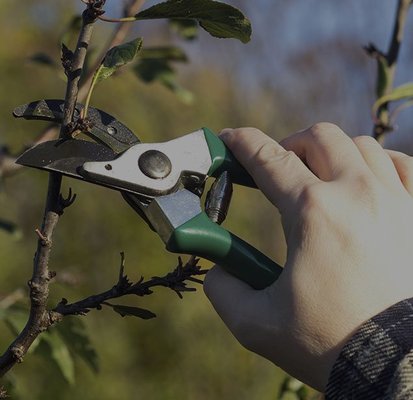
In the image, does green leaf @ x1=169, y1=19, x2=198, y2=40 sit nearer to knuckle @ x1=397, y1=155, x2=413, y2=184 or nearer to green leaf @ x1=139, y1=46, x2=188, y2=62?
green leaf @ x1=139, y1=46, x2=188, y2=62

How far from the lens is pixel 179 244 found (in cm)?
107

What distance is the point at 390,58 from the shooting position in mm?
1711

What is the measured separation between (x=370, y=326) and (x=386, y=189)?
205mm

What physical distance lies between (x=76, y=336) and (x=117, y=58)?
2.43ft

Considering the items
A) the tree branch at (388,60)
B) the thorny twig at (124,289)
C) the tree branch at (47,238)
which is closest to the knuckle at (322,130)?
the thorny twig at (124,289)

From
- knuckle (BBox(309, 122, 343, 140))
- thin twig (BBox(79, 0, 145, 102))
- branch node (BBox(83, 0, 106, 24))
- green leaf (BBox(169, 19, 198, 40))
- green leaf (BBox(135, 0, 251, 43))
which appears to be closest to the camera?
branch node (BBox(83, 0, 106, 24))

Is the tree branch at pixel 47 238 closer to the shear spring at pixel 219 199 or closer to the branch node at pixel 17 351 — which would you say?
the branch node at pixel 17 351

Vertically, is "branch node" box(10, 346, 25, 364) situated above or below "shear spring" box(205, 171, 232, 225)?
below

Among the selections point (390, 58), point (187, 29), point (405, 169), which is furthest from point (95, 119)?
point (187, 29)

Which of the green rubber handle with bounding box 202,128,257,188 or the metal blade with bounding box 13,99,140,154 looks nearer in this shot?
the metal blade with bounding box 13,99,140,154

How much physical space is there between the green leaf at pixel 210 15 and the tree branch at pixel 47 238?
107 millimetres

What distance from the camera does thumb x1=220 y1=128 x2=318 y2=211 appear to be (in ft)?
3.49

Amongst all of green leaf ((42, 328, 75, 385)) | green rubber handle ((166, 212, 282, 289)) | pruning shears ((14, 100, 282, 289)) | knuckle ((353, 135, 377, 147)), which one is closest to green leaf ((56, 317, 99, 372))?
green leaf ((42, 328, 75, 385))

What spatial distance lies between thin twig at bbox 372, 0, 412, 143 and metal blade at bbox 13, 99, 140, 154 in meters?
0.63
